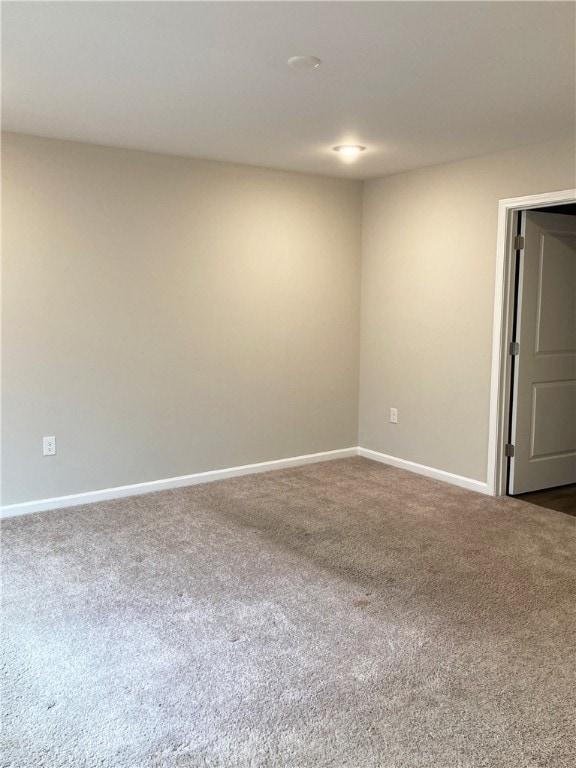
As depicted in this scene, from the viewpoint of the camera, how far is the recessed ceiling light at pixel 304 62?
99.1 inches

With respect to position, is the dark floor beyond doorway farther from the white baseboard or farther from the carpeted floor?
the white baseboard

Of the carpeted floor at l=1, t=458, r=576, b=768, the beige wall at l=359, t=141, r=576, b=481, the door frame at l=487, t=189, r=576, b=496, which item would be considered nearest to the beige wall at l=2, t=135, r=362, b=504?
the beige wall at l=359, t=141, r=576, b=481

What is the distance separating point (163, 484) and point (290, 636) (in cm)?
216

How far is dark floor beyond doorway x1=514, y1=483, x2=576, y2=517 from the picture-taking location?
4301mm

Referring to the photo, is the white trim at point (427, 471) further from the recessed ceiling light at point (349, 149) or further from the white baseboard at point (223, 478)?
the recessed ceiling light at point (349, 149)

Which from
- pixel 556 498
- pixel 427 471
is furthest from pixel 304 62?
pixel 556 498

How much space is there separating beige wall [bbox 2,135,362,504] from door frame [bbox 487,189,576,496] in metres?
1.38

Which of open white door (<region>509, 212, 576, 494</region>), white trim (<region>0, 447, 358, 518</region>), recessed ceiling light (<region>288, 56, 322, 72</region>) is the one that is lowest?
white trim (<region>0, 447, 358, 518</region>)

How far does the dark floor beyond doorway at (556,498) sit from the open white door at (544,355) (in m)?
0.05

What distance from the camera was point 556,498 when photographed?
4496 millimetres

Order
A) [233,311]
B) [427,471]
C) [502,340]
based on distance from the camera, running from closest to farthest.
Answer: [502,340] < [233,311] < [427,471]

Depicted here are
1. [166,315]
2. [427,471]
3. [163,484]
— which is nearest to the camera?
[166,315]

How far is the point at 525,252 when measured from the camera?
169 inches

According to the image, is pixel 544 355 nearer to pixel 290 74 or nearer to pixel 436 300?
pixel 436 300
